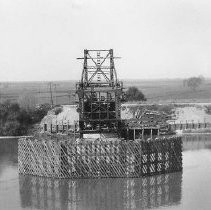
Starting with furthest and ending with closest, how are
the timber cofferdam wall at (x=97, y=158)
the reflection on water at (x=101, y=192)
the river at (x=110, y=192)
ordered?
the timber cofferdam wall at (x=97, y=158) < the reflection on water at (x=101, y=192) < the river at (x=110, y=192)

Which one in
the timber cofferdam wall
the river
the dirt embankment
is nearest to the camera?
the river

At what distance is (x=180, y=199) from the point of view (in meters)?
38.5

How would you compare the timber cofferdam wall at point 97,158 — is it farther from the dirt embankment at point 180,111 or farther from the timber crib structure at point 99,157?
the dirt embankment at point 180,111

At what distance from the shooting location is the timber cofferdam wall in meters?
44.6

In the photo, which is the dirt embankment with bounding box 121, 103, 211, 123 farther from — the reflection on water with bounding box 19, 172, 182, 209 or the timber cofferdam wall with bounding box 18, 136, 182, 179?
the reflection on water with bounding box 19, 172, 182, 209

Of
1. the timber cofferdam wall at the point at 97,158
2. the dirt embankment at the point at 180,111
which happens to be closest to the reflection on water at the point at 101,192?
the timber cofferdam wall at the point at 97,158

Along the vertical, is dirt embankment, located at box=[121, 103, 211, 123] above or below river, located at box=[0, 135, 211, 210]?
above

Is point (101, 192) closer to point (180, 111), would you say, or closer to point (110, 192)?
point (110, 192)

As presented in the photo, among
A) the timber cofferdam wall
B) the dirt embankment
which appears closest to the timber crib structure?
the timber cofferdam wall

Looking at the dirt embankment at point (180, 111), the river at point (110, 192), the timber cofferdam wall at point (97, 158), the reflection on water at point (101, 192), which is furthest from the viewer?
the dirt embankment at point (180, 111)

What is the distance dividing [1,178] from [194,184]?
15502 mm

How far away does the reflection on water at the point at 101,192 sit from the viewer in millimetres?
37625

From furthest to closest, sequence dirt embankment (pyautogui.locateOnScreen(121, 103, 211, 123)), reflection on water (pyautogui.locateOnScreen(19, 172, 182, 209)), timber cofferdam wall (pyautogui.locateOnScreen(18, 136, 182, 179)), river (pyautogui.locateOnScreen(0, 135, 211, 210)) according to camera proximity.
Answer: dirt embankment (pyautogui.locateOnScreen(121, 103, 211, 123)), timber cofferdam wall (pyautogui.locateOnScreen(18, 136, 182, 179)), reflection on water (pyautogui.locateOnScreen(19, 172, 182, 209)), river (pyautogui.locateOnScreen(0, 135, 211, 210))

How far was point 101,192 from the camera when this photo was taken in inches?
1603
